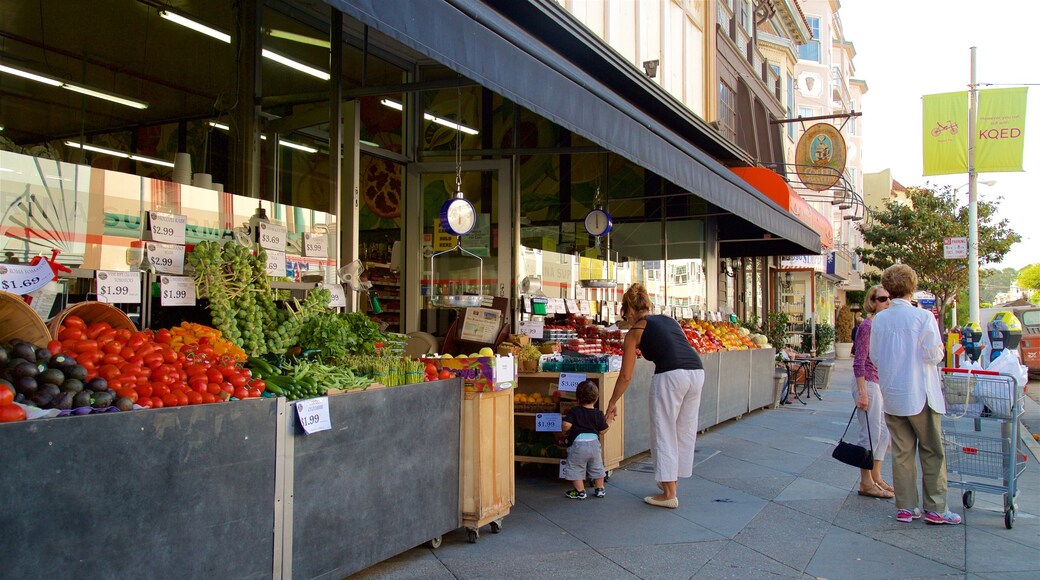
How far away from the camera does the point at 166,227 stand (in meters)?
5.60

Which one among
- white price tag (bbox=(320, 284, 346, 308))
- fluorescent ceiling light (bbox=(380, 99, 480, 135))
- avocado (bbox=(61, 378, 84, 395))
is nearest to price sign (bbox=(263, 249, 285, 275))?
white price tag (bbox=(320, 284, 346, 308))

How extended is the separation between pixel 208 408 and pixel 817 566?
4.11 metres

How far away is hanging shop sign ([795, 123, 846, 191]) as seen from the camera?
2072 cm

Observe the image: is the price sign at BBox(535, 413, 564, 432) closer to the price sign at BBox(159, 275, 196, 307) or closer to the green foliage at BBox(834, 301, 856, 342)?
the price sign at BBox(159, 275, 196, 307)

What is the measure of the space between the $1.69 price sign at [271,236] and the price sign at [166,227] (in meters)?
0.80

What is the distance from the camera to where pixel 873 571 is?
521 centimetres

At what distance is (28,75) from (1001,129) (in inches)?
792

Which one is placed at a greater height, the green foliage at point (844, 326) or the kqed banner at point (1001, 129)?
the kqed banner at point (1001, 129)

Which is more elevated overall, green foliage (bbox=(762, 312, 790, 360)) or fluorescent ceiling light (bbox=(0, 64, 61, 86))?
fluorescent ceiling light (bbox=(0, 64, 61, 86))

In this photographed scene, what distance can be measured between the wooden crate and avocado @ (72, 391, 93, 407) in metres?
2.82

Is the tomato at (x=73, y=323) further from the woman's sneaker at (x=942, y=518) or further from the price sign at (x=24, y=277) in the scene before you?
the woman's sneaker at (x=942, y=518)

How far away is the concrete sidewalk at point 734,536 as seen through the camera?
17.1 ft

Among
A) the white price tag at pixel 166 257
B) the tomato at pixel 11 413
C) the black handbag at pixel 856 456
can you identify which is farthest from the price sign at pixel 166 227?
the black handbag at pixel 856 456

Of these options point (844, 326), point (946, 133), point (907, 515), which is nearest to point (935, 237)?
point (844, 326)
